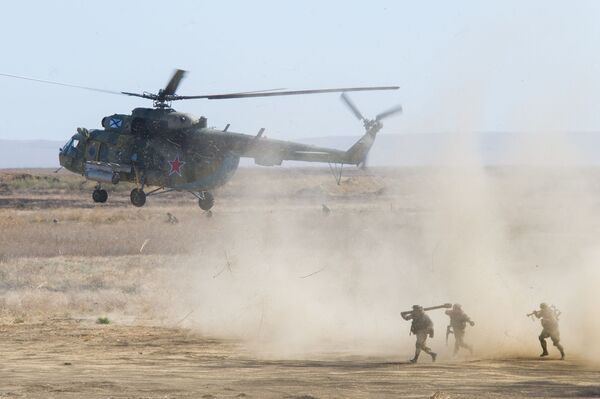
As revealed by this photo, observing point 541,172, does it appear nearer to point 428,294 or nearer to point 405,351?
point 428,294

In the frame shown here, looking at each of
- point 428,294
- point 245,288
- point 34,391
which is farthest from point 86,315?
point 34,391

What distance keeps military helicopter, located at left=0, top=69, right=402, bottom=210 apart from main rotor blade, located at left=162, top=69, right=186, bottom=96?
24mm

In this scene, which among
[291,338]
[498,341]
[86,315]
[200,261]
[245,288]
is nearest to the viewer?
[498,341]

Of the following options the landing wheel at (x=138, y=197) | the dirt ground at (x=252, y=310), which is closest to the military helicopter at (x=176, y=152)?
the landing wheel at (x=138, y=197)

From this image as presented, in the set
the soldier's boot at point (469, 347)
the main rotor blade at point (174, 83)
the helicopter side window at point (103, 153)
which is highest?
the main rotor blade at point (174, 83)

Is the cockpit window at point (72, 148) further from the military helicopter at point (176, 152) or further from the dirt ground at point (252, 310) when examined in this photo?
the dirt ground at point (252, 310)

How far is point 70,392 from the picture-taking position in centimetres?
1802

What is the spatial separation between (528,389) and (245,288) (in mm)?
15498

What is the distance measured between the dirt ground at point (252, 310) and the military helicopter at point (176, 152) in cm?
389

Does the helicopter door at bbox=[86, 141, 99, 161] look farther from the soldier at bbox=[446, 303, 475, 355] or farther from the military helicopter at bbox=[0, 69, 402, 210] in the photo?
the soldier at bbox=[446, 303, 475, 355]

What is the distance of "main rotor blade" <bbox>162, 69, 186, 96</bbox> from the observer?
25234 mm

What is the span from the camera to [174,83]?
25578mm

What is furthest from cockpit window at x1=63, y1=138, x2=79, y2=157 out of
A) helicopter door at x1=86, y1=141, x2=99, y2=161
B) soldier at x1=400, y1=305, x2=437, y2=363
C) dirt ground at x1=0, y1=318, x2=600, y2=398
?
soldier at x1=400, y1=305, x2=437, y2=363

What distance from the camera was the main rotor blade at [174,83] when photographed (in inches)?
993
